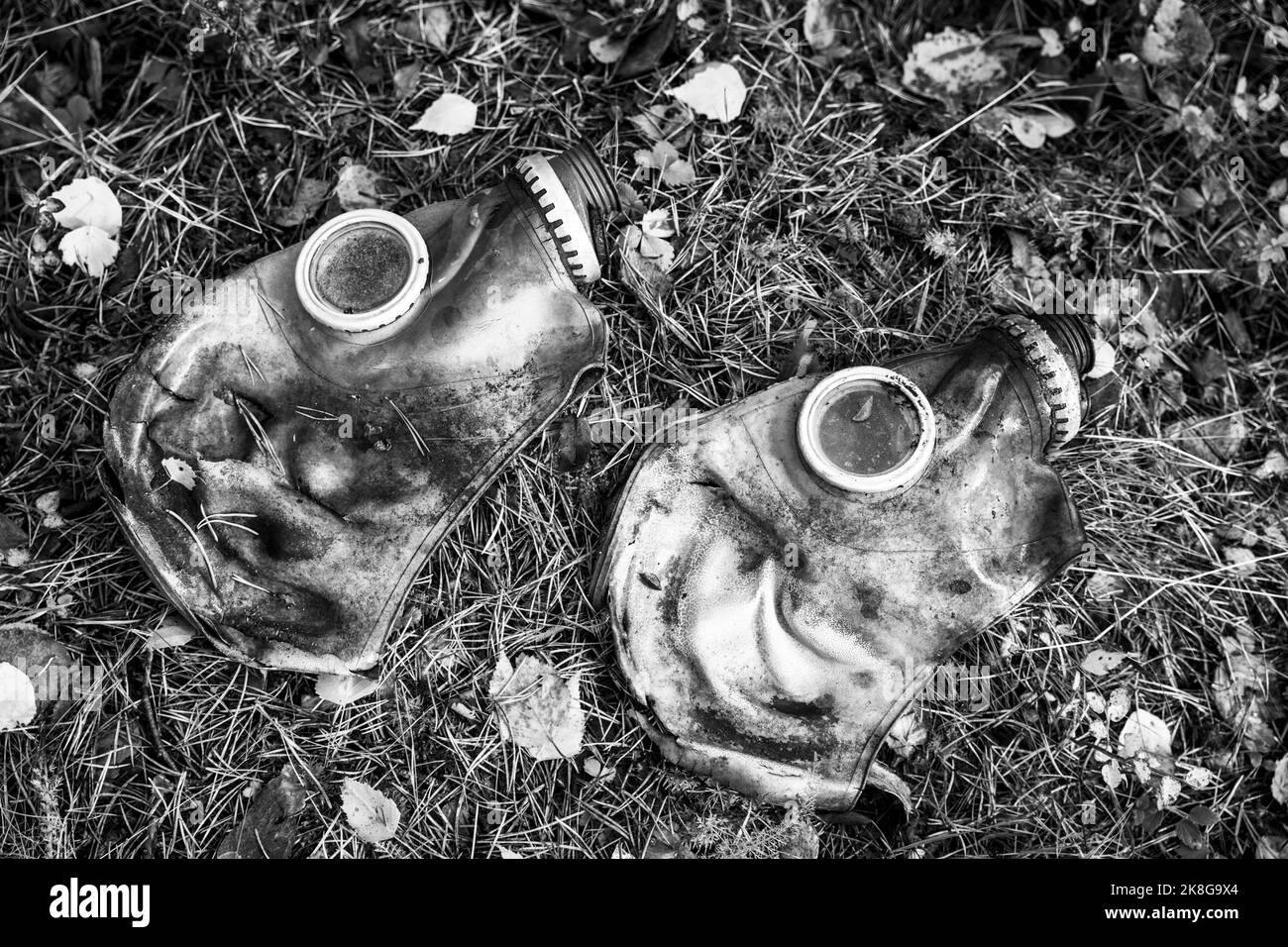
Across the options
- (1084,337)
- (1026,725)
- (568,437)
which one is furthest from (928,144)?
(1026,725)

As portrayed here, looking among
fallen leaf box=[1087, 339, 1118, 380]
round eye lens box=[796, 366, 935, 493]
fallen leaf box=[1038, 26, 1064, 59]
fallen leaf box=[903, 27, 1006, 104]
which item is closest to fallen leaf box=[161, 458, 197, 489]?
round eye lens box=[796, 366, 935, 493]

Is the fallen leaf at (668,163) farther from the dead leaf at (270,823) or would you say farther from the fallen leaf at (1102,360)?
the dead leaf at (270,823)

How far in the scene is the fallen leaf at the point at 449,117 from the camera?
8.50 feet

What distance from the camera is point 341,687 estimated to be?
7.99 ft

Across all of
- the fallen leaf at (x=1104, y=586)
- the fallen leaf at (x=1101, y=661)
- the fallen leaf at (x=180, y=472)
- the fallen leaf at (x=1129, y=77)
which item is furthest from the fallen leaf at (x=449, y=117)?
the fallen leaf at (x=1101, y=661)

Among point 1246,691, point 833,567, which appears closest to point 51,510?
point 833,567

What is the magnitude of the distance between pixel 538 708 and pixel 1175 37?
2.58 m

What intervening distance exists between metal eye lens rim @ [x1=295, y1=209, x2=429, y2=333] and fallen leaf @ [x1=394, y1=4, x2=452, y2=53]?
0.65 meters

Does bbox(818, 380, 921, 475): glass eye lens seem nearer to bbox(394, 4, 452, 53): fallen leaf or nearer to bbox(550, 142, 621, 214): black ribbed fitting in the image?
bbox(550, 142, 621, 214): black ribbed fitting

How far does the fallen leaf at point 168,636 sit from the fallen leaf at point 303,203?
1.07 metres

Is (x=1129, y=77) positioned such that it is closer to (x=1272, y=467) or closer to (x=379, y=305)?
(x=1272, y=467)

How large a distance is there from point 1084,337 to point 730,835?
5.05 ft

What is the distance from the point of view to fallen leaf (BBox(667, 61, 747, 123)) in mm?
2629

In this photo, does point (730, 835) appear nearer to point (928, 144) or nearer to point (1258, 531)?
point (1258, 531)
